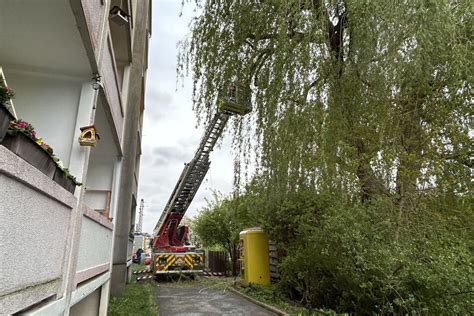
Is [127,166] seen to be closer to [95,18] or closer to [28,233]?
[95,18]

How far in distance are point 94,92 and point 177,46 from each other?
400cm

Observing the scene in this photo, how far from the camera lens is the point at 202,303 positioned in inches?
343

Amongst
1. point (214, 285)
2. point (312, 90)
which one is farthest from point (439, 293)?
point (214, 285)

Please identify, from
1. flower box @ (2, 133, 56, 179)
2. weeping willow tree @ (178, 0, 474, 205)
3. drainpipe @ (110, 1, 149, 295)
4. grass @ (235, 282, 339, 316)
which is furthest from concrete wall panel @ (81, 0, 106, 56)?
grass @ (235, 282, 339, 316)

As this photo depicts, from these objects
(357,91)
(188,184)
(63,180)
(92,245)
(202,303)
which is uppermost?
(188,184)

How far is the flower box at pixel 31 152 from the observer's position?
197 cm

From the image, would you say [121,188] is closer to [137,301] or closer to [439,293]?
[137,301]

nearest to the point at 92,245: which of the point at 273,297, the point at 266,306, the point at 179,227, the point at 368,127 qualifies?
the point at 368,127

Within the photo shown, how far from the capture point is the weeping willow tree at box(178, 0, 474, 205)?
4.81m

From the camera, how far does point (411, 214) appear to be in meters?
5.02

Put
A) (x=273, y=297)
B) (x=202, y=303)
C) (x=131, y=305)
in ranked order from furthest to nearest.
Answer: (x=202, y=303) → (x=273, y=297) → (x=131, y=305)

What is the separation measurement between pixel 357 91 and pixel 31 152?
480 cm

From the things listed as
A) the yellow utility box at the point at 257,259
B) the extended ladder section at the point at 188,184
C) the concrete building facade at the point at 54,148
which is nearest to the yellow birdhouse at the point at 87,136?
the concrete building facade at the point at 54,148

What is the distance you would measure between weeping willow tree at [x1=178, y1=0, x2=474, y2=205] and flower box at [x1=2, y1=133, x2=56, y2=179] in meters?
4.02
